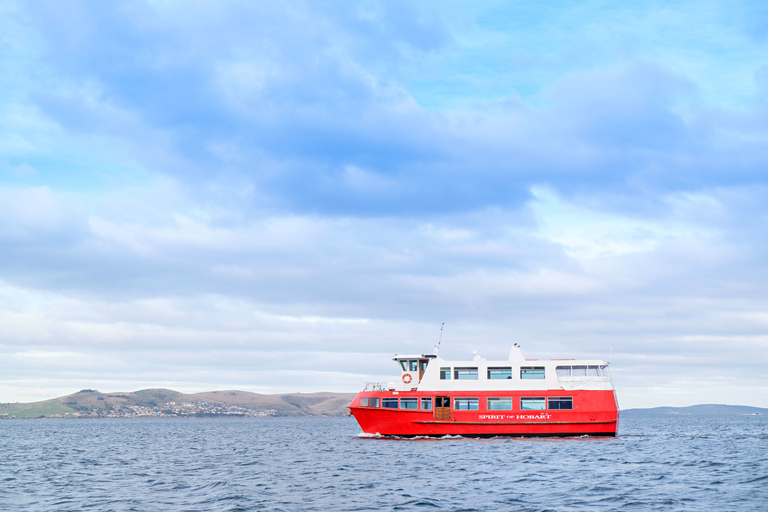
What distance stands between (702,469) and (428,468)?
546 inches

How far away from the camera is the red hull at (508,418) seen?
5097 centimetres

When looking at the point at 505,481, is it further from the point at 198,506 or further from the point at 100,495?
the point at 100,495

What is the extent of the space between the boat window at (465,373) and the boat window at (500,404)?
2151 mm

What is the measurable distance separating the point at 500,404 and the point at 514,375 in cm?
241

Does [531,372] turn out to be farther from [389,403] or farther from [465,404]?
[389,403]

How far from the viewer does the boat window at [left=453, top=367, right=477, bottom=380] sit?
5278 centimetres

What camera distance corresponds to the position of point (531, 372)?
172ft

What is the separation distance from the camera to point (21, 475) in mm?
38812

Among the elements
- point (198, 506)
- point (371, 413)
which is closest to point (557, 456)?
point (371, 413)

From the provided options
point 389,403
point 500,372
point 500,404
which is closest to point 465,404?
point 500,404

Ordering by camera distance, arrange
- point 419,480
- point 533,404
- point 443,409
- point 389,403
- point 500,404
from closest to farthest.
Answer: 1. point 419,480
2. point 533,404
3. point 500,404
4. point 443,409
5. point 389,403

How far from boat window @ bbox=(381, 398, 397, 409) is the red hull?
0.31 m

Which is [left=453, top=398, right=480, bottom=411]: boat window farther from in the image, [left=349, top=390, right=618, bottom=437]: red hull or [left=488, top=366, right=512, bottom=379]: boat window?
[left=488, top=366, right=512, bottom=379]: boat window

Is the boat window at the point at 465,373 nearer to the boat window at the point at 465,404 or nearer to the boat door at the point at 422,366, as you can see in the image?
the boat window at the point at 465,404
